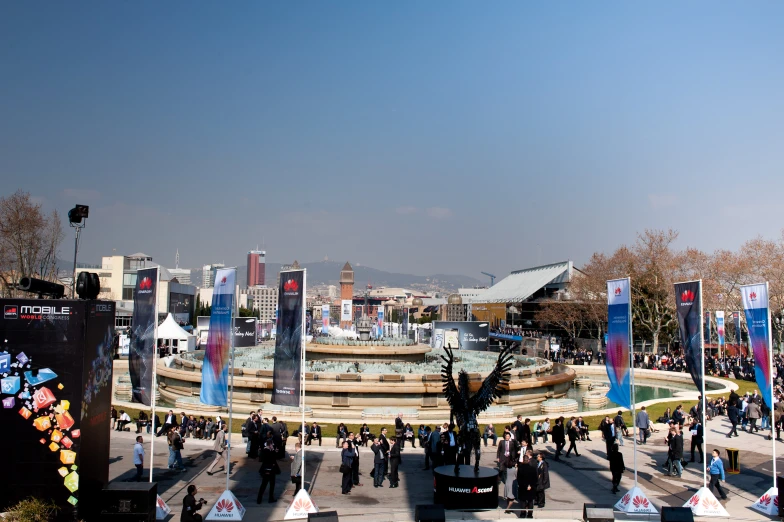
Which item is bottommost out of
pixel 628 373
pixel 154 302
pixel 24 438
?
pixel 24 438

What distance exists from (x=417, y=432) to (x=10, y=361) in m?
15.0

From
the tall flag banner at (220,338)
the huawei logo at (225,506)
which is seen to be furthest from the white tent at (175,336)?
the huawei logo at (225,506)

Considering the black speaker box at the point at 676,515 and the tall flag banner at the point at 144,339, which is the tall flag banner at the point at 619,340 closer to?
the black speaker box at the point at 676,515

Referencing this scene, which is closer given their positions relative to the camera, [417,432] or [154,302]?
[154,302]

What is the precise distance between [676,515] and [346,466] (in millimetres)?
7431

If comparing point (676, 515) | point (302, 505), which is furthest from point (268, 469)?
point (676, 515)

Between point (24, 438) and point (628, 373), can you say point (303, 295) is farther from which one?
point (628, 373)

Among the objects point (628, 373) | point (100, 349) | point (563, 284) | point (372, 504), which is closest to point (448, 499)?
point (372, 504)

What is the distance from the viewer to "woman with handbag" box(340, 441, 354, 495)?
1574 centimetres

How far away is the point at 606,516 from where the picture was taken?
41.4 ft

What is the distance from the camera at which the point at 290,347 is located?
617 inches

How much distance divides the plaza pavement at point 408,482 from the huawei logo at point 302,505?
Result: 480mm

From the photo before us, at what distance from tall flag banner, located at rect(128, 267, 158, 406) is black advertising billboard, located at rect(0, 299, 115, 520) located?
4.39 meters

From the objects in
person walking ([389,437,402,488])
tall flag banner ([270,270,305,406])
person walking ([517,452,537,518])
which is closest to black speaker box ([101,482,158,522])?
tall flag banner ([270,270,305,406])
